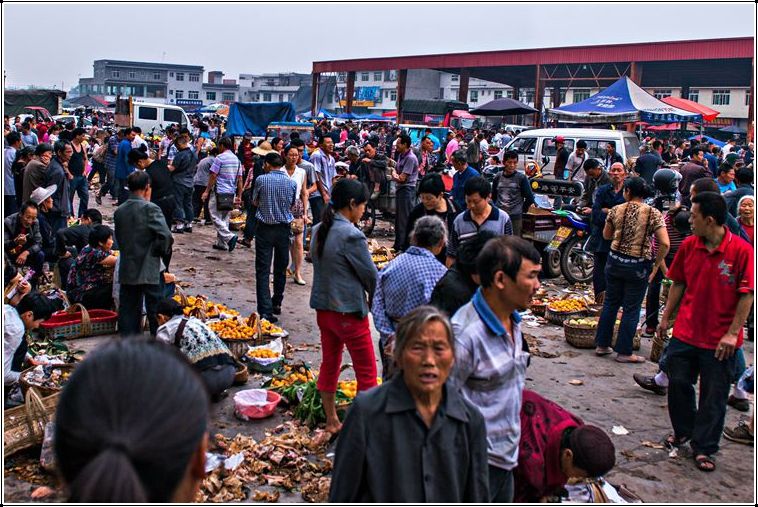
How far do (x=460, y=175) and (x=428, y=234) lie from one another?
7.05m

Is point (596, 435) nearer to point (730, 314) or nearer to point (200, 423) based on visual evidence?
point (730, 314)

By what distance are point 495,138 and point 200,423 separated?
1181 inches

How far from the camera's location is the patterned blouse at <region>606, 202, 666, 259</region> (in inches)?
301

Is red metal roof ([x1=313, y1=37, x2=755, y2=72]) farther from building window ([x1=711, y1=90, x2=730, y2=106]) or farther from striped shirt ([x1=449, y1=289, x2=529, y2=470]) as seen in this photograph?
striped shirt ([x1=449, y1=289, x2=529, y2=470])

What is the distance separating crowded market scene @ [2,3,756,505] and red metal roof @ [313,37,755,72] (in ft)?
69.1

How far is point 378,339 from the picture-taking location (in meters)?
8.95

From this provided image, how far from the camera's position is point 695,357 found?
5637 mm

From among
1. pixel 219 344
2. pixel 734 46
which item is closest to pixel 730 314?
pixel 219 344

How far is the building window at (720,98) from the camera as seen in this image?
178 ft

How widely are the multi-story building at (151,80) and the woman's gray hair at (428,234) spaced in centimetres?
12043

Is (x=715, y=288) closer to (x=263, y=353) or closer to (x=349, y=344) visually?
(x=349, y=344)

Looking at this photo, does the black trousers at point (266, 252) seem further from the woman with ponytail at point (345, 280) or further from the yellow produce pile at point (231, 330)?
the woman with ponytail at point (345, 280)

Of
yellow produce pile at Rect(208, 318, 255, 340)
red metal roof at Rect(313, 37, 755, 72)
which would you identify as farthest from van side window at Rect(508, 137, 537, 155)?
red metal roof at Rect(313, 37, 755, 72)

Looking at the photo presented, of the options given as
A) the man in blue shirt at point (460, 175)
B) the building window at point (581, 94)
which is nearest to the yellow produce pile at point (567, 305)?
the man in blue shirt at point (460, 175)
